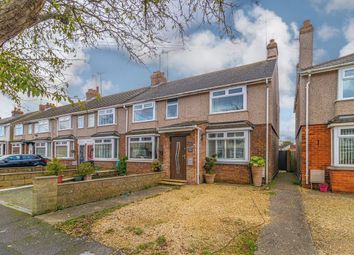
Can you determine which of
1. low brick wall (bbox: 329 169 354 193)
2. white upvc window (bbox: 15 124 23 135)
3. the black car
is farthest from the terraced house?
white upvc window (bbox: 15 124 23 135)

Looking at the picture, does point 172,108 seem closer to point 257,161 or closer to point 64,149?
point 257,161

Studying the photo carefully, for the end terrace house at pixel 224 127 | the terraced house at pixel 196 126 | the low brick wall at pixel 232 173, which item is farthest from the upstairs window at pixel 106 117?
the low brick wall at pixel 232 173

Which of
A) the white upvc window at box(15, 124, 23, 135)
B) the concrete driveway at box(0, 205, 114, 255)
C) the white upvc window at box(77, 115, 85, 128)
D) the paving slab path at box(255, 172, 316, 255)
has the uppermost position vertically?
the white upvc window at box(77, 115, 85, 128)

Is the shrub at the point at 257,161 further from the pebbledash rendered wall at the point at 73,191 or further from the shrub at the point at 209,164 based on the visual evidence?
the pebbledash rendered wall at the point at 73,191

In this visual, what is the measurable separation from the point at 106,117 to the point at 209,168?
36.6 feet

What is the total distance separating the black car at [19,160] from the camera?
17.9 metres

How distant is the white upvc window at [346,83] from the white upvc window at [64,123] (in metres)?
21.8

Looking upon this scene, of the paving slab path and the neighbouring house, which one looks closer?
the paving slab path

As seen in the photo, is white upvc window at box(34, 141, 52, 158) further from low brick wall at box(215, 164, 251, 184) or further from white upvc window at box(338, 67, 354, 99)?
white upvc window at box(338, 67, 354, 99)

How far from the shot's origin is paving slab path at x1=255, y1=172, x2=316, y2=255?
4090 millimetres

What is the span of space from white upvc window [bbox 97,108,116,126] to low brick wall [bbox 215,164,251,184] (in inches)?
407

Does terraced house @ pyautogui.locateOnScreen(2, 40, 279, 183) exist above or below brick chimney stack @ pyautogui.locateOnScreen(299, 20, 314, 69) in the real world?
below

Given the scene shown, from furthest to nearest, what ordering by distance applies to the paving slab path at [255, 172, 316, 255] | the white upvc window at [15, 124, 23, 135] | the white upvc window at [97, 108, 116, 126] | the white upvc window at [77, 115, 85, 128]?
the white upvc window at [15, 124, 23, 135], the white upvc window at [77, 115, 85, 128], the white upvc window at [97, 108, 116, 126], the paving slab path at [255, 172, 316, 255]

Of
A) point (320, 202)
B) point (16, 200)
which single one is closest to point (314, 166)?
point (320, 202)
